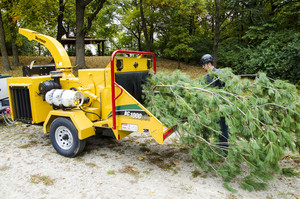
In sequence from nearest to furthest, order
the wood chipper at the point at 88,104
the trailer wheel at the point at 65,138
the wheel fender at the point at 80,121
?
the wood chipper at the point at 88,104 → the wheel fender at the point at 80,121 → the trailer wheel at the point at 65,138

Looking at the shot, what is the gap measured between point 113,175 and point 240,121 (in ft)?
7.54

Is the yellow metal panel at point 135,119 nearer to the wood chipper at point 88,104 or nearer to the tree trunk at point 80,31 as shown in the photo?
the wood chipper at point 88,104

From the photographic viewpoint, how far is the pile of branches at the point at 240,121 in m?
3.19

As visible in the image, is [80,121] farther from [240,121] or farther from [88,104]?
[240,121]

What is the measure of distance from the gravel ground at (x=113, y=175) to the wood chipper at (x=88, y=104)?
507 millimetres

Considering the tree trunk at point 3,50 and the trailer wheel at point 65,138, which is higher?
the tree trunk at point 3,50

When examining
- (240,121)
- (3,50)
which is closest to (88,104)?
(240,121)

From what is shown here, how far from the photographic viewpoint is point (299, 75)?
42.7ft

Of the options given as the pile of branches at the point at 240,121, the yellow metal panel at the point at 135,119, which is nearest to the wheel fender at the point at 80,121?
the yellow metal panel at the point at 135,119

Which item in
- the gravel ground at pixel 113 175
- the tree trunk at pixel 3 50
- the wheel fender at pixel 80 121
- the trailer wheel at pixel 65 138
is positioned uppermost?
the tree trunk at pixel 3 50

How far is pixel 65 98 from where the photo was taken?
419 centimetres

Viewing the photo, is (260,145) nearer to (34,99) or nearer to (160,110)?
(160,110)

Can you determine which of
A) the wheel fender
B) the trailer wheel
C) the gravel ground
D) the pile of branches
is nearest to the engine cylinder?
the wheel fender

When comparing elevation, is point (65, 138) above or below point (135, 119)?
below
